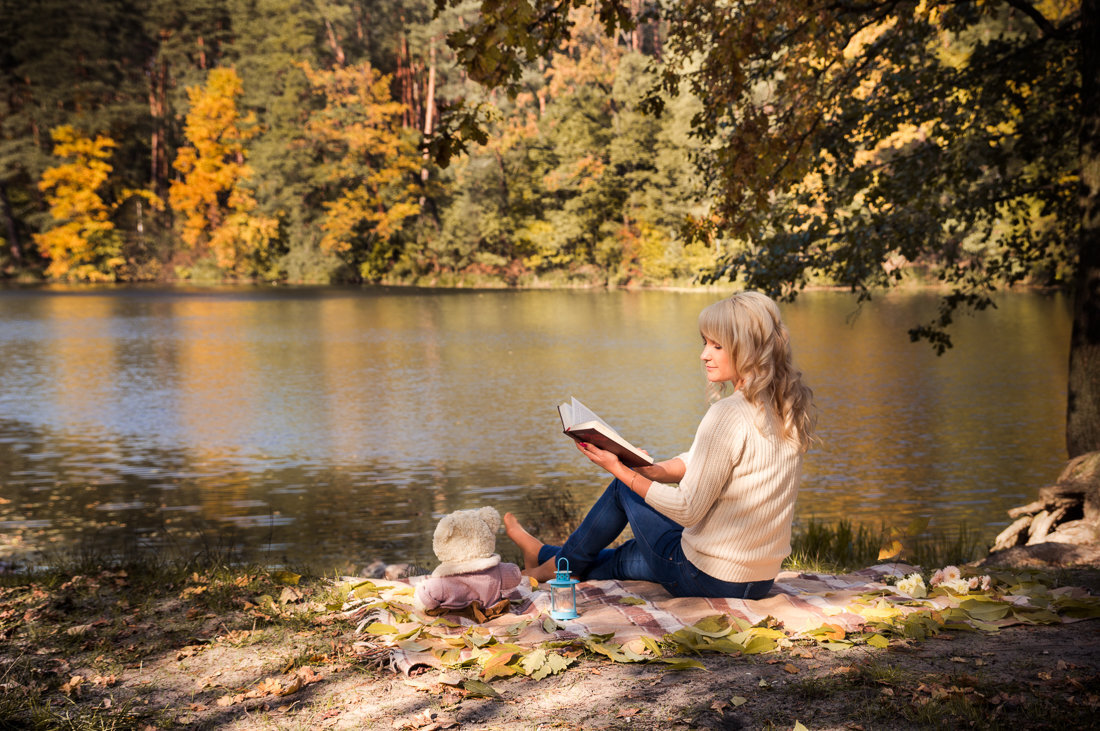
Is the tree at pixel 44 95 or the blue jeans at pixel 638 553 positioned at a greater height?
the tree at pixel 44 95

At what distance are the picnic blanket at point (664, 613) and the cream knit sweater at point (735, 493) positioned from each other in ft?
0.77

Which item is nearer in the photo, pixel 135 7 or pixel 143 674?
pixel 143 674

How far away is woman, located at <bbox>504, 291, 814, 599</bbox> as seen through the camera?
3.68 meters

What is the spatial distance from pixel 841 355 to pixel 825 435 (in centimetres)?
761

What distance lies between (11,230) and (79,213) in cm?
355

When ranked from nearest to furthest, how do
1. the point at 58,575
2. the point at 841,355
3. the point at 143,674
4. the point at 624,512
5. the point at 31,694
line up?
1. the point at 31,694
2. the point at 143,674
3. the point at 624,512
4. the point at 58,575
5. the point at 841,355


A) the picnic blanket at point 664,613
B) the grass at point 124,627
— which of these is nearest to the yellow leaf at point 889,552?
the picnic blanket at point 664,613

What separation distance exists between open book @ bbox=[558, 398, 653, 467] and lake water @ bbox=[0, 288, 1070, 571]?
10.1 feet

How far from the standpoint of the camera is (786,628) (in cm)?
373

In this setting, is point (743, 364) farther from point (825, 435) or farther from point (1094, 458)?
point (825, 435)

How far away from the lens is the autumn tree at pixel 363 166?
44.7 m

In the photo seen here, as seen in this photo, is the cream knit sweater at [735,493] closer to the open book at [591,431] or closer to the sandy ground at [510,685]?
the open book at [591,431]

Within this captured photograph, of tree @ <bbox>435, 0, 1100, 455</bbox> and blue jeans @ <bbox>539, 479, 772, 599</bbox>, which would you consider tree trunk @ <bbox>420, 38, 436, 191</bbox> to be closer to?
tree @ <bbox>435, 0, 1100, 455</bbox>

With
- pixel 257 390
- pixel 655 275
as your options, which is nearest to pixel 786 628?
pixel 257 390
